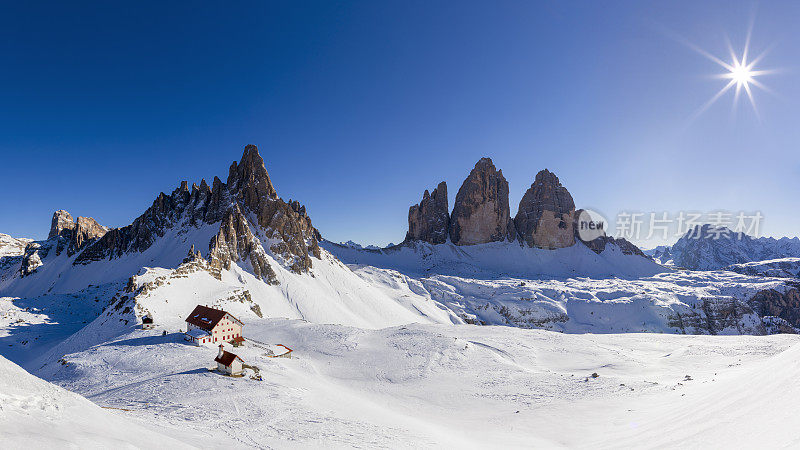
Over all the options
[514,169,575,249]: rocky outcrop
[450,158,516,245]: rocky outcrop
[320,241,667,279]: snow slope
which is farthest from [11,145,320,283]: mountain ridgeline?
[514,169,575,249]: rocky outcrop

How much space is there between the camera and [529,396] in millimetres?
21250

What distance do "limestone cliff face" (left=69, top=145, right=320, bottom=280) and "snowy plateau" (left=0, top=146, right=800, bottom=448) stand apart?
612mm

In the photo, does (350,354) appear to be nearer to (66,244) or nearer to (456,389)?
(456,389)

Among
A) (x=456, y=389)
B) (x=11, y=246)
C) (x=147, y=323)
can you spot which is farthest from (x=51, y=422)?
(x=11, y=246)

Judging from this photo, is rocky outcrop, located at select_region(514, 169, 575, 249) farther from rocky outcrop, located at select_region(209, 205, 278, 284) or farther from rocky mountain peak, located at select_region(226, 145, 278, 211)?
rocky outcrop, located at select_region(209, 205, 278, 284)

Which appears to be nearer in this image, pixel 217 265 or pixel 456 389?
pixel 456 389

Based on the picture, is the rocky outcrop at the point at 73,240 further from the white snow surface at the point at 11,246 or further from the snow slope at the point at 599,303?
the snow slope at the point at 599,303

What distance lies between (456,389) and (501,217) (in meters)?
142

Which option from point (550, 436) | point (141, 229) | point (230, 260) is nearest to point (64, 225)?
point (141, 229)

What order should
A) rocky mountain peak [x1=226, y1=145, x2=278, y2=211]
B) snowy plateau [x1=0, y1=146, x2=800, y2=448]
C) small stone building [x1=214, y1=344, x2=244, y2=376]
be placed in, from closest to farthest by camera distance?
snowy plateau [x1=0, y1=146, x2=800, y2=448]
small stone building [x1=214, y1=344, x2=244, y2=376]
rocky mountain peak [x1=226, y1=145, x2=278, y2=211]

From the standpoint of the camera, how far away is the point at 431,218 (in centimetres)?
15812

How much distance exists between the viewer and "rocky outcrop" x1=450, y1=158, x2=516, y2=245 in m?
153

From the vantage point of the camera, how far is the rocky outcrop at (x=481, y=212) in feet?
502

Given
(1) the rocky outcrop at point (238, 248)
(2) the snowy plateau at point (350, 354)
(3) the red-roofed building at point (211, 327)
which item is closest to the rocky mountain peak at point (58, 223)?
(2) the snowy plateau at point (350, 354)
